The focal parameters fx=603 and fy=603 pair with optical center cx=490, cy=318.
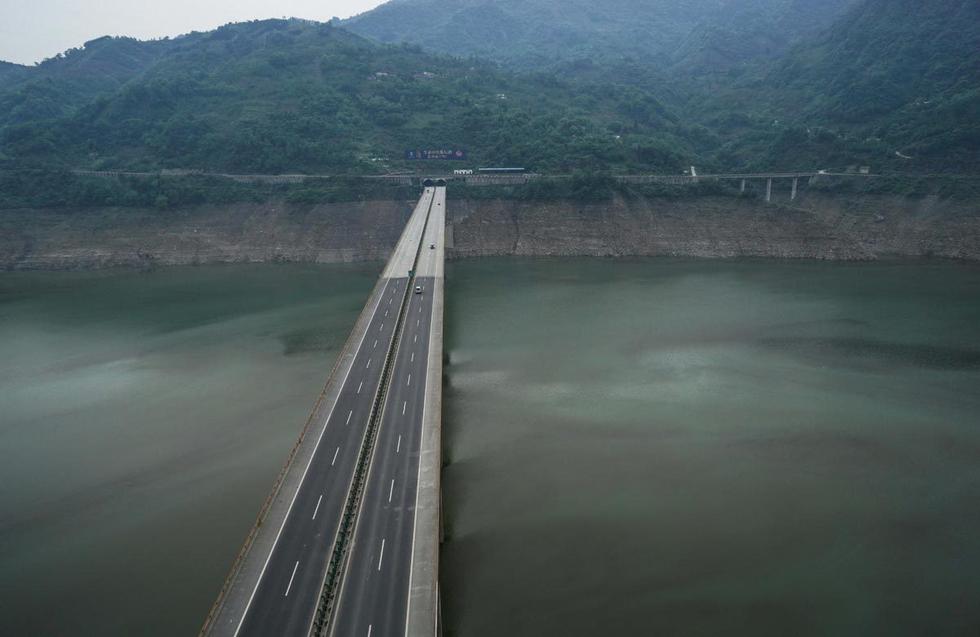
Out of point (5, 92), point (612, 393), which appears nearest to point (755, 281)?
point (612, 393)

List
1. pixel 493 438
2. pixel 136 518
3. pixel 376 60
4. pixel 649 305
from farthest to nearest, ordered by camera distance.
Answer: pixel 376 60 < pixel 649 305 < pixel 493 438 < pixel 136 518

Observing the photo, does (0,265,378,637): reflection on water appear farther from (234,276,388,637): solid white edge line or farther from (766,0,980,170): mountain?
(766,0,980,170): mountain

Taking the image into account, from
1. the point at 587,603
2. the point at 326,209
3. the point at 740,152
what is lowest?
the point at 587,603

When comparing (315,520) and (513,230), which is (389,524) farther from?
(513,230)

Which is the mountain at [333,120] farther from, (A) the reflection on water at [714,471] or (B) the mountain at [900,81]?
(A) the reflection on water at [714,471]

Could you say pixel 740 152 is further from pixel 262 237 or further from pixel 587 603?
pixel 587 603

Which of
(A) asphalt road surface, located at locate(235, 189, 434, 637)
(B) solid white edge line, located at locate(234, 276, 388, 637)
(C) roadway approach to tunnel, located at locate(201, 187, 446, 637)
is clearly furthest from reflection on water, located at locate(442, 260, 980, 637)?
(B) solid white edge line, located at locate(234, 276, 388, 637)
